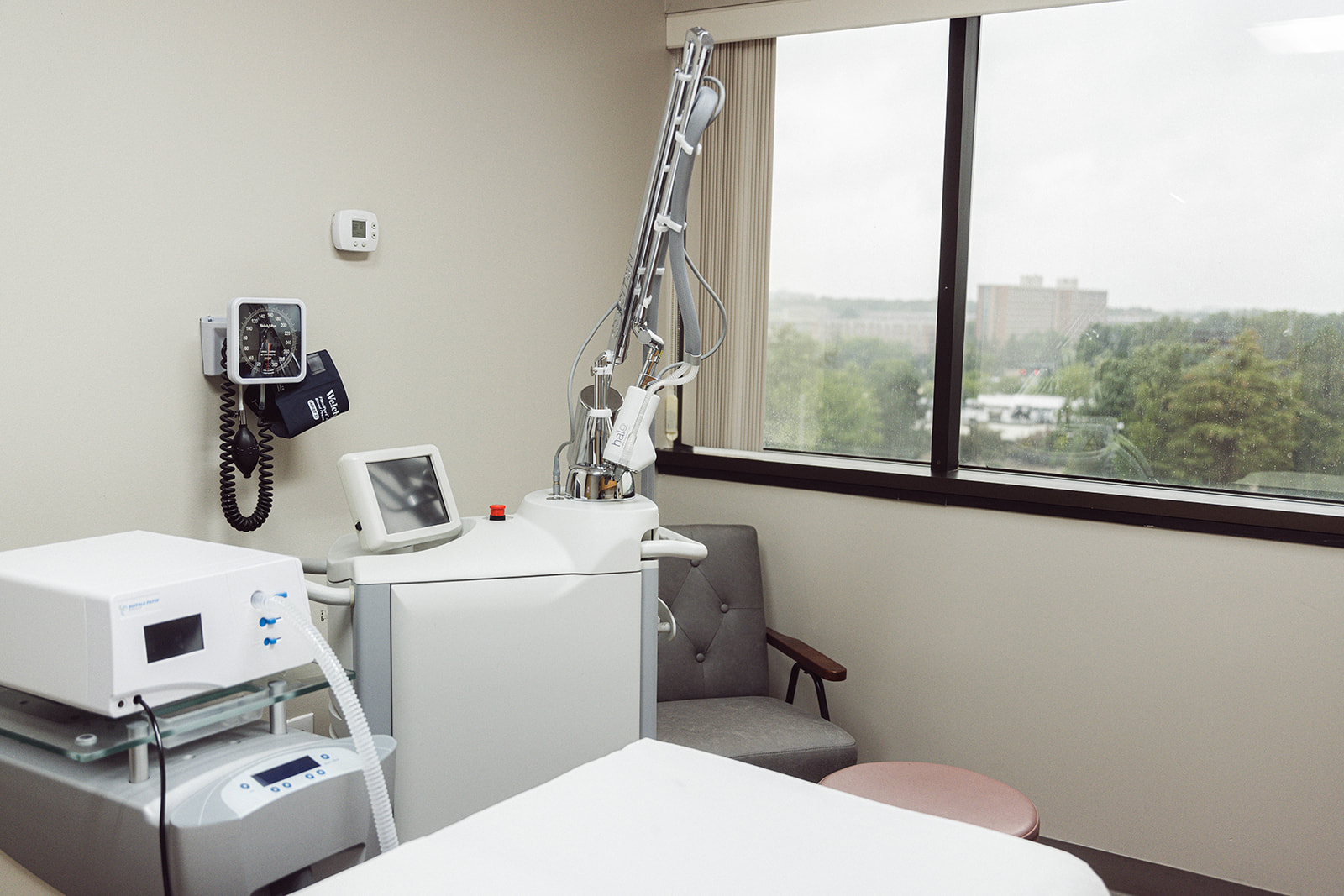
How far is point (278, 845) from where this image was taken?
1189 millimetres

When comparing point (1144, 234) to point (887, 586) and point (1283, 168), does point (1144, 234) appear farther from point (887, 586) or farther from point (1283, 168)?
point (887, 586)

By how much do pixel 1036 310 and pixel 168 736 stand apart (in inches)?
91.1

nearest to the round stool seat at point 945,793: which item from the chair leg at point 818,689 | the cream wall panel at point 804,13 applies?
the chair leg at point 818,689

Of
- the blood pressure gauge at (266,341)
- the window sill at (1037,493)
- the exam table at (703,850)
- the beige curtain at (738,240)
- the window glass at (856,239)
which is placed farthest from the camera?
the beige curtain at (738,240)

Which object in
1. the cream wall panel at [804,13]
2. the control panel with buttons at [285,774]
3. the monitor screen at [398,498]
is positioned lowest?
the control panel with buttons at [285,774]

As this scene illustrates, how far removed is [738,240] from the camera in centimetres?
317

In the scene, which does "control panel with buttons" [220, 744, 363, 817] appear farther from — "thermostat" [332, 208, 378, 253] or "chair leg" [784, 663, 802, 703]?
"chair leg" [784, 663, 802, 703]

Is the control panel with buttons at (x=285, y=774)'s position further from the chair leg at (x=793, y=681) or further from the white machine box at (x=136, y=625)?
the chair leg at (x=793, y=681)

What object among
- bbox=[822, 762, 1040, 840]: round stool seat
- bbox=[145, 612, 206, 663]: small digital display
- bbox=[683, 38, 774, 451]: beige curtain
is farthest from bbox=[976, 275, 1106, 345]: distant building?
bbox=[145, 612, 206, 663]: small digital display

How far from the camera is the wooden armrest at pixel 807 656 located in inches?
107

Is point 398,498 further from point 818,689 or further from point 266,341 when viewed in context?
point 818,689

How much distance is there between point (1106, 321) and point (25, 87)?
7.83 ft

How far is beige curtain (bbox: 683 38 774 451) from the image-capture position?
3.11 m

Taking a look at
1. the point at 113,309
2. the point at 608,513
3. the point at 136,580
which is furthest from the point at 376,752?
the point at 113,309
